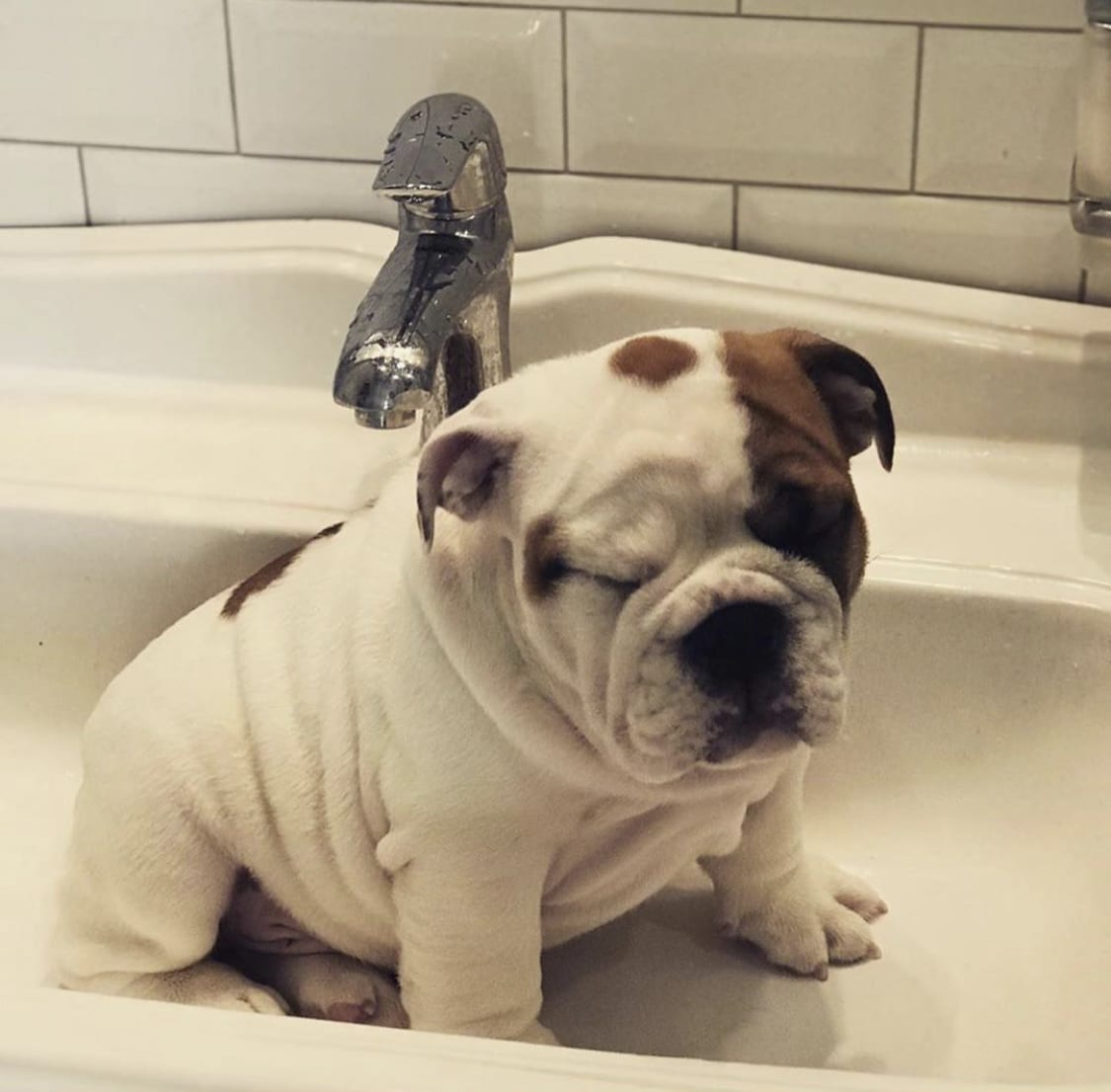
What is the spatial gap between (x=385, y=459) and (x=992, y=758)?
1.27 feet

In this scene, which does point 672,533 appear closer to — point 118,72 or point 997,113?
point 997,113

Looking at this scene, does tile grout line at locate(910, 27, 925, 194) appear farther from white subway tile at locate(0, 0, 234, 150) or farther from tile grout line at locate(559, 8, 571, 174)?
white subway tile at locate(0, 0, 234, 150)

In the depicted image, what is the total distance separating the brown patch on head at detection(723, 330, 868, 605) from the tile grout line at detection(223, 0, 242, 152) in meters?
0.48

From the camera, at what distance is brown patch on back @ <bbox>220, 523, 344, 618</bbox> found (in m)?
0.80

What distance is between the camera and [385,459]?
96cm

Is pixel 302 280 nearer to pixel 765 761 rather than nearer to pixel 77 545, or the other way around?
pixel 77 545

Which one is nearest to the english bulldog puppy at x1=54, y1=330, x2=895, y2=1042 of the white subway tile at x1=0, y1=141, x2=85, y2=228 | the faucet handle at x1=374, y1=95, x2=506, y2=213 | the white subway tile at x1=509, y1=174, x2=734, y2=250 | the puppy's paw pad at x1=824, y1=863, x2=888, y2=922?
the puppy's paw pad at x1=824, y1=863, x2=888, y2=922

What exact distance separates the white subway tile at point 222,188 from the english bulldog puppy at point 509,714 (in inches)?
11.9

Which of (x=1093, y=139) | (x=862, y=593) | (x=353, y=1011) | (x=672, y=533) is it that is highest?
(x=1093, y=139)

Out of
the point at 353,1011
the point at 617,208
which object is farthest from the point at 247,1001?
the point at 617,208

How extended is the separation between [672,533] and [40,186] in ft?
2.10

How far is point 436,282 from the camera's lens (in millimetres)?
780

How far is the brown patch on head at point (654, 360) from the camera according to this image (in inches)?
24.4

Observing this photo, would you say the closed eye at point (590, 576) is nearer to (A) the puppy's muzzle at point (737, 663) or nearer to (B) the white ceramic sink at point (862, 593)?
(A) the puppy's muzzle at point (737, 663)
